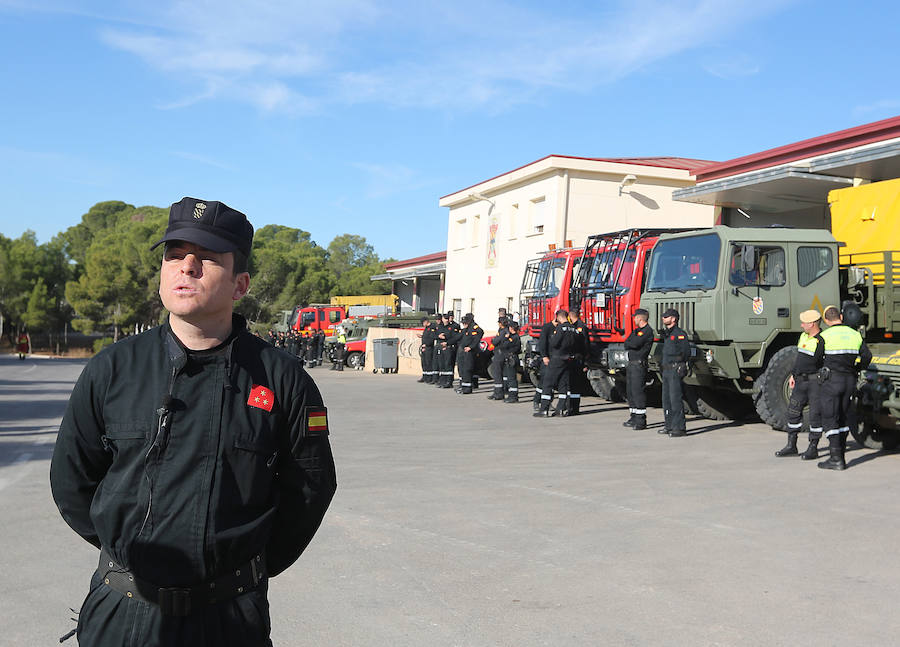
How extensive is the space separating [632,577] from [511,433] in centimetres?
763

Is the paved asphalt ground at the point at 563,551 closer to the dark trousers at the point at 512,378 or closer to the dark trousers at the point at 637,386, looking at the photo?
the dark trousers at the point at 637,386

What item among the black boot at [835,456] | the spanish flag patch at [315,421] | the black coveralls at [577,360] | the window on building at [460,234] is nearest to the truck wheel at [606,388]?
the black coveralls at [577,360]

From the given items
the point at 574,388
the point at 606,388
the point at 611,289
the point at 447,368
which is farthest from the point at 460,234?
the point at 574,388

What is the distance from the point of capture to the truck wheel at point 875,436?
11453mm

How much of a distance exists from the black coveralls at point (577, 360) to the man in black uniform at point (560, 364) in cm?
9

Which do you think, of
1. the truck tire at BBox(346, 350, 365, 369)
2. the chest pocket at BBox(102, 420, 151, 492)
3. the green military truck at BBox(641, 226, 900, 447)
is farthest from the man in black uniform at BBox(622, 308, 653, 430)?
the truck tire at BBox(346, 350, 365, 369)

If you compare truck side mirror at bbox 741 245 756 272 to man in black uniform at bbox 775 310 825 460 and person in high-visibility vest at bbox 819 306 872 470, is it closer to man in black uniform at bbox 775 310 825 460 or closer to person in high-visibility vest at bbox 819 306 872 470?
man in black uniform at bbox 775 310 825 460

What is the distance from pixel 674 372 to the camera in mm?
13047

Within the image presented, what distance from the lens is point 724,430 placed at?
1378cm

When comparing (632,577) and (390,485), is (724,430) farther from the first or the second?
(632,577)

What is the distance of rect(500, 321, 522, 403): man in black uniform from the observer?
18484 mm

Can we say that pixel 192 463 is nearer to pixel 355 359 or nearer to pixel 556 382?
pixel 556 382

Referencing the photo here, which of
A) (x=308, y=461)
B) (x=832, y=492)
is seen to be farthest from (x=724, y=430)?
(x=308, y=461)

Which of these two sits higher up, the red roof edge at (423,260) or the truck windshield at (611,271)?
the red roof edge at (423,260)
